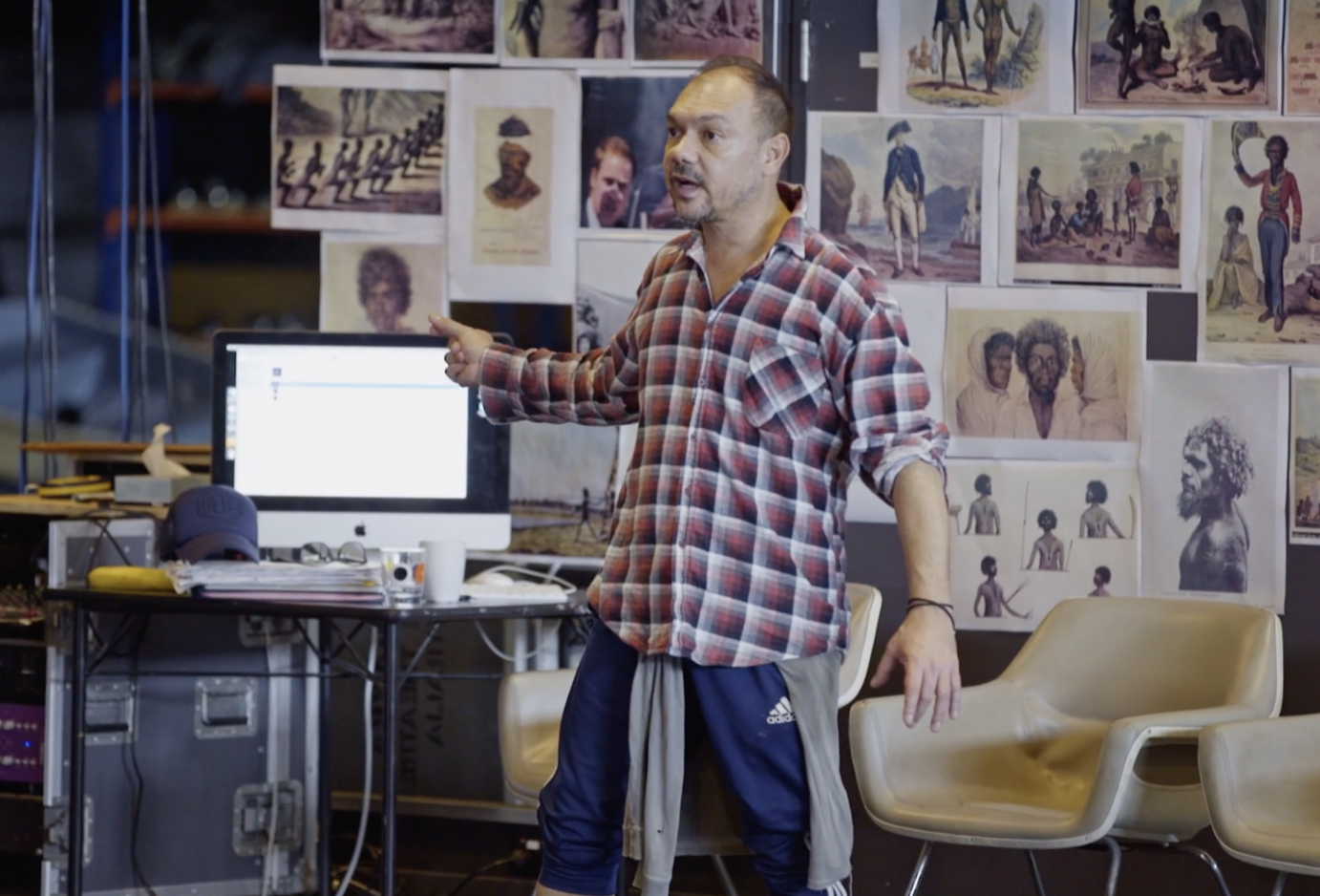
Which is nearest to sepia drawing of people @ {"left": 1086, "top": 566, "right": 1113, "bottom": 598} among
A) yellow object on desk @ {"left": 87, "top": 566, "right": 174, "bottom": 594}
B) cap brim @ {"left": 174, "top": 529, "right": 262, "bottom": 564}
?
cap brim @ {"left": 174, "top": 529, "right": 262, "bottom": 564}

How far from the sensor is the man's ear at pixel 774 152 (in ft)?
6.57

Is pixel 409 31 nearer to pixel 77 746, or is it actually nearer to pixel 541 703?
pixel 541 703

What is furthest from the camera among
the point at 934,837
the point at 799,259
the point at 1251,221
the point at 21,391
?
the point at 21,391

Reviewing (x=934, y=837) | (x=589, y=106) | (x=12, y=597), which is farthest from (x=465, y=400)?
(x=934, y=837)

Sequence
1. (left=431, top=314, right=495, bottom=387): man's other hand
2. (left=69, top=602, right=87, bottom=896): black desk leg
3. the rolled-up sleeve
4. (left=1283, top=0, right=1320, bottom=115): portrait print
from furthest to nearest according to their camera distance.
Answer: (left=1283, top=0, right=1320, bottom=115): portrait print, (left=69, top=602, right=87, bottom=896): black desk leg, (left=431, top=314, right=495, bottom=387): man's other hand, the rolled-up sleeve

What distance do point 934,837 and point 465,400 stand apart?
4.15ft

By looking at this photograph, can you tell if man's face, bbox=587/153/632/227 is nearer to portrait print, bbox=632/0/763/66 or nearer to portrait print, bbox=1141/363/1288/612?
portrait print, bbox=632/0/763/66

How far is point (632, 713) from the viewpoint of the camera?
1933 millimetres

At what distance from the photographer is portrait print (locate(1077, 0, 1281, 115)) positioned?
10.0ft

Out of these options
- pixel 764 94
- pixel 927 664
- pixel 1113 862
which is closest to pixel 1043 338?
pixel 1113 862

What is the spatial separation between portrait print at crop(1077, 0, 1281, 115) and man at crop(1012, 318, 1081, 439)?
0.45 m

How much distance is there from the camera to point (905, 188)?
317 cm

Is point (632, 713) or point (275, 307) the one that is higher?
point (275, 307)

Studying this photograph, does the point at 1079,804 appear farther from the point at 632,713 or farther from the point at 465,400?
the point at 465,400
